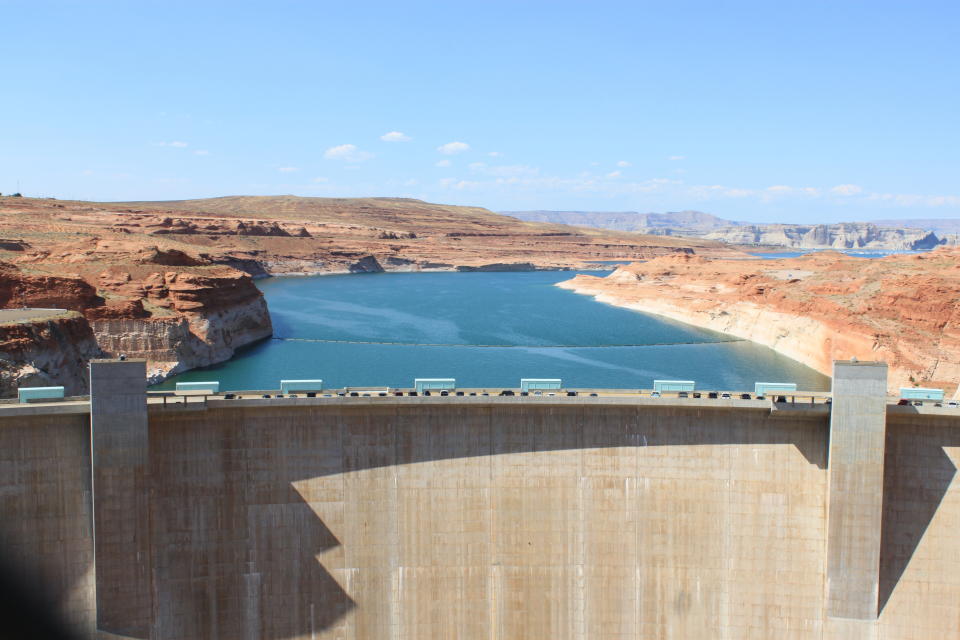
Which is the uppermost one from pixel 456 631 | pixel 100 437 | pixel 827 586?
pixel 100 437

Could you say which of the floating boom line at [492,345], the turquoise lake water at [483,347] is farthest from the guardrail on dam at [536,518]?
the floating boom line at [492,345]

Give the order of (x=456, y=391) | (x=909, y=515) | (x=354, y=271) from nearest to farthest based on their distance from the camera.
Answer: (x=909, y=515) < (x=456, y=391) < (x=354, y=271)

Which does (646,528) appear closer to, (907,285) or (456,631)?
(456,631)

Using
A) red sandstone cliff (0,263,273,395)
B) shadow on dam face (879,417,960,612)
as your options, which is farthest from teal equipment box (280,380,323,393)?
red sandstone cliff (0,263,273,395)

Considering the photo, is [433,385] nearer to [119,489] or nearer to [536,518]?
[536,518]

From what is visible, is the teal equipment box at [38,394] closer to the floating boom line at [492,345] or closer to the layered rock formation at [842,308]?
the layered rock formation at [842,308]

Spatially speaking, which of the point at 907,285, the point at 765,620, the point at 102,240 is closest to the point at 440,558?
the point at 765,620
